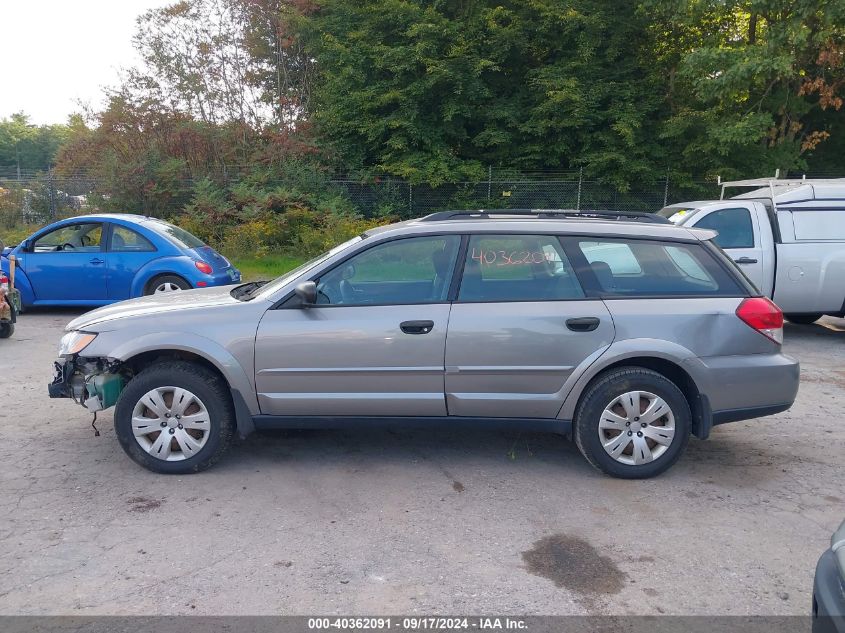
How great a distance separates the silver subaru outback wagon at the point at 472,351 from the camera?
4.70 metres

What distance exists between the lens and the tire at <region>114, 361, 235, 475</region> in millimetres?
4738

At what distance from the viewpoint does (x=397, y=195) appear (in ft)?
61.9

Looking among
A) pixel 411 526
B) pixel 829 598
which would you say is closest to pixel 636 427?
pixel 411 526

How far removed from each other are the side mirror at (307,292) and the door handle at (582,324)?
1709 mm

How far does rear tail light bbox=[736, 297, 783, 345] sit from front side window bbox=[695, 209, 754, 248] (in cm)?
498

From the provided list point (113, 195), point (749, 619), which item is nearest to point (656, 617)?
point (749, 619)

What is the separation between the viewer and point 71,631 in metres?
3.12

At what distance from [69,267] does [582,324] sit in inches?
342

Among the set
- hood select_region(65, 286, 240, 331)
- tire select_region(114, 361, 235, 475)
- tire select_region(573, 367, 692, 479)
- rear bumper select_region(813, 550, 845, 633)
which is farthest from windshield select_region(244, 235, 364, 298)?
rear bumper select_region(813, 550, 845, 633)

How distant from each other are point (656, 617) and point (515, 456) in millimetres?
2065

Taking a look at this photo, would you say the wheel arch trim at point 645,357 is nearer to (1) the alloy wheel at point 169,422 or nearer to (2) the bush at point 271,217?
(1) the alloy wheel at point 169,422

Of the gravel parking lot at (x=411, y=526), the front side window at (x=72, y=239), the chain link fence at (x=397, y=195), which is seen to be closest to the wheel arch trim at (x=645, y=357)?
the gravel parking lot at (x=411, y=526)

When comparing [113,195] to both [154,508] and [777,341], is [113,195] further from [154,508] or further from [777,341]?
[777,341]

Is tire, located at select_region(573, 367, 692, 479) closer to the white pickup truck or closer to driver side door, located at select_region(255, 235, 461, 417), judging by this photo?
driver side door, located at select_region(255, 235, 461, 417)
